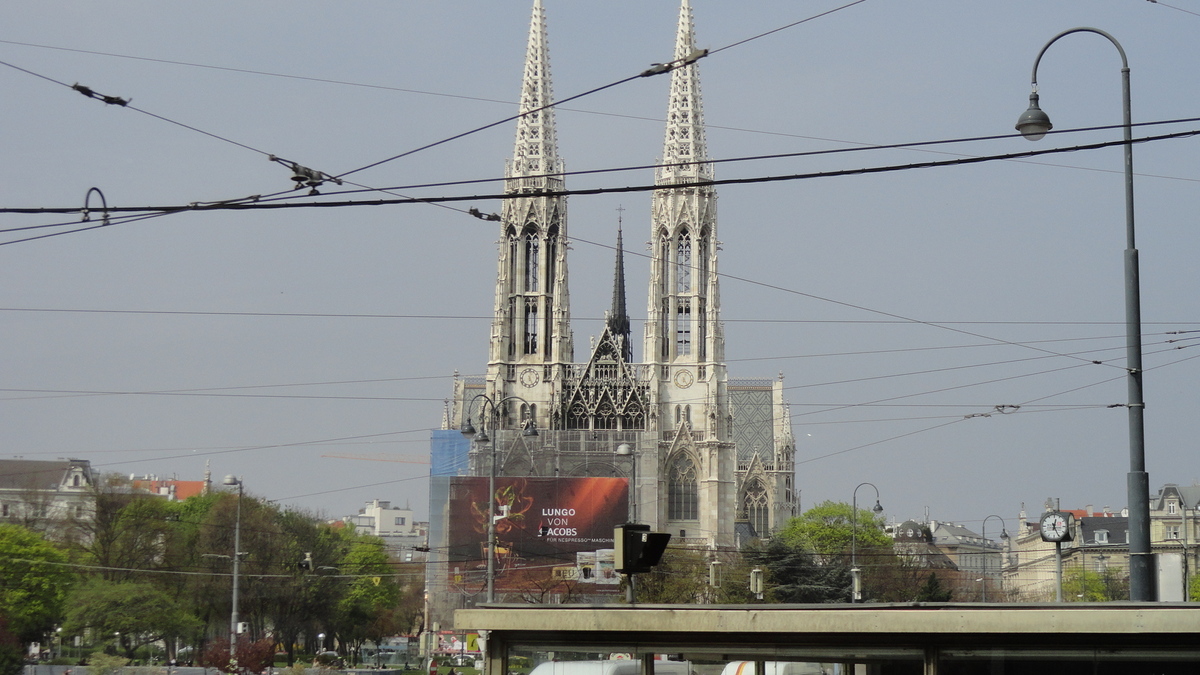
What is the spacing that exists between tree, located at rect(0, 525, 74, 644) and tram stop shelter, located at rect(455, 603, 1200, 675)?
55.4 metres

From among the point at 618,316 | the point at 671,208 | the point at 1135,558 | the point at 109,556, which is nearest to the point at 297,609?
the point at 109,556

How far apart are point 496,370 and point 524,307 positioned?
14.9 feet

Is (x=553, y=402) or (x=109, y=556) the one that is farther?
(x=553, y=402)

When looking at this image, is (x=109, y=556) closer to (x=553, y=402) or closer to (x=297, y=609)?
(x=297, y=609)

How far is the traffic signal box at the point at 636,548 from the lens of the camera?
1335 cm

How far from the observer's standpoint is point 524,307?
302 feet

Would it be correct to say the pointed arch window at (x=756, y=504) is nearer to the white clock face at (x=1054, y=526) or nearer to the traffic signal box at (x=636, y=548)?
the white clock face at (x=1054, y=526)

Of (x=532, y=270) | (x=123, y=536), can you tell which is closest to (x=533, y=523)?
(x=123, y=536)

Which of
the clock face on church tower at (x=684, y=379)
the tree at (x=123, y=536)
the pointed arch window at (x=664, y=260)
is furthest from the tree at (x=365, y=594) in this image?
the pointed arch window at (x=664, y=260)

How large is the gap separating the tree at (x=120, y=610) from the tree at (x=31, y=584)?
5.18 m

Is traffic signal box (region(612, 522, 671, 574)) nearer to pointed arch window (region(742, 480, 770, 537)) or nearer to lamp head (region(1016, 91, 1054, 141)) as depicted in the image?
lamp head (region(1016, 91, 1054, 141))

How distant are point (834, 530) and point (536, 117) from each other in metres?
34.6

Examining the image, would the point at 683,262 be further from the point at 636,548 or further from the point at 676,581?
the point at 636,548

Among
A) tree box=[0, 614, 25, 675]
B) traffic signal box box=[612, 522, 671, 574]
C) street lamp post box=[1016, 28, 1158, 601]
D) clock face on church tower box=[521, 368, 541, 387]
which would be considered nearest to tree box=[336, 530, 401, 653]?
clock face on church tower box=[521, 368, 541, 387]
